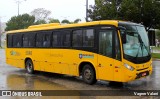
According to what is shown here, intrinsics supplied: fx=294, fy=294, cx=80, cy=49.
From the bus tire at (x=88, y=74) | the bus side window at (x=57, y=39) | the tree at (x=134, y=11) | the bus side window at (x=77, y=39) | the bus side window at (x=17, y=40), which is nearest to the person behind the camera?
the bus tire at (x=88, y=74)

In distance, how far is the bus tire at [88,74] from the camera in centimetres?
1250

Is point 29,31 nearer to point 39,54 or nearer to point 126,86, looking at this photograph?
point 39,54

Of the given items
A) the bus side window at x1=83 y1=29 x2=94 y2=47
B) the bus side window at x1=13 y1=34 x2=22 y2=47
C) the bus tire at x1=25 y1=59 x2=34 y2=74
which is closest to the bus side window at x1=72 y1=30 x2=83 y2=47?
the bus side window at x1=83 y1=29 x2=94 y2=47

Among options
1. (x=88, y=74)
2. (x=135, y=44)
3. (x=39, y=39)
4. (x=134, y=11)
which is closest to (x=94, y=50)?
(x=88, y=74)

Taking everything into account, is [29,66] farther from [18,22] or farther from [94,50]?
[18,22]

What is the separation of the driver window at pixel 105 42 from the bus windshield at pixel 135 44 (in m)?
0.57

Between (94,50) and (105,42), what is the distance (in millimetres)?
703

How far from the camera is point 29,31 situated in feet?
56.1

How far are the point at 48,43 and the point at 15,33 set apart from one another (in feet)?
12.9

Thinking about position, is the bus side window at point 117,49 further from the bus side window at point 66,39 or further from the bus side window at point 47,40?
the bus side window at point 47,40

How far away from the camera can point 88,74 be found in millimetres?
12719

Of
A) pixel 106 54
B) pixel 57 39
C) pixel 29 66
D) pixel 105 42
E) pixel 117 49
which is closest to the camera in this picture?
pixel 117 49

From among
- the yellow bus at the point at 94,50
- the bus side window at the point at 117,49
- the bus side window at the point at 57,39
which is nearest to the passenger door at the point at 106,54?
the yellow bus at the point at 94,50

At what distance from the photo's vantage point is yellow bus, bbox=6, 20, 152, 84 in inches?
444
